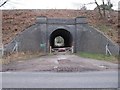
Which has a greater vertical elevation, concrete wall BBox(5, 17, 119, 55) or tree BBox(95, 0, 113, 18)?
tree BBox(95, 0, 113, 18)

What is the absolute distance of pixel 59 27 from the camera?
3644 centimetres

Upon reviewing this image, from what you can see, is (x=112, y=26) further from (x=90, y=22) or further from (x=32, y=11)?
(x=32, y=11)

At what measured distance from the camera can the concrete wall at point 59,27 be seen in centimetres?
3534

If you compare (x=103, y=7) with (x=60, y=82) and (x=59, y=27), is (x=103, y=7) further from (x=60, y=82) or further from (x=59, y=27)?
(x=60, y=82)

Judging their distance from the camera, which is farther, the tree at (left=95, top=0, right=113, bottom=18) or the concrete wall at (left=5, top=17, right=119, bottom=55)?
the tree at (left=95, top=0, right=113, bottom=18)

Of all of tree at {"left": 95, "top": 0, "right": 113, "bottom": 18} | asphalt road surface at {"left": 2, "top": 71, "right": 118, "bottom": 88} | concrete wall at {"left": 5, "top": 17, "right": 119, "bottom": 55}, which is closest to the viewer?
asphalt road surface at {"left": 2, "top": 71, "right": 118, "bottom": 88}

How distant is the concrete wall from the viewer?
35344mm

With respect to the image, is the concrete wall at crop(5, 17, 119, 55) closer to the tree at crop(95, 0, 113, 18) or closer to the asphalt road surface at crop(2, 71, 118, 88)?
the tree at crop(95, 0, 113, 18)

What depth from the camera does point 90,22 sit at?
127 ft

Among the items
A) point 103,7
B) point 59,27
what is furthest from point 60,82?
point 103,7

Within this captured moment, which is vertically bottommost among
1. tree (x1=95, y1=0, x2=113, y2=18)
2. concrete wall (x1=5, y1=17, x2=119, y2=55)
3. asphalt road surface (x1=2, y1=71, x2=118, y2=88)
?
asphalt road surface (x1=2, y1=71, x2=118, y2=88)

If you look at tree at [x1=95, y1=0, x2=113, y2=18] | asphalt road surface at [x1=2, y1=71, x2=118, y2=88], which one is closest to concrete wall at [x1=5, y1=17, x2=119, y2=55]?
tree at [x1=95, y1=0, x2=113, y2=18]

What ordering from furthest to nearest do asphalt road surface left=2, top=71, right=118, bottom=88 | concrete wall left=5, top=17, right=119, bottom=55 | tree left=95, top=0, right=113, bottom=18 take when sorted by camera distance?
1. tree left=95, top=0, right=113, bottom=18
2. concrete wall left=5, top=17, right=119, bottom=55
3. asphalt road surface left=2, top=71, right=118, bottom=88

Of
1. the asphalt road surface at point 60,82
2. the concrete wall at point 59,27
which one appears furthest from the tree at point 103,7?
the asphalt road surface at point 60,82
